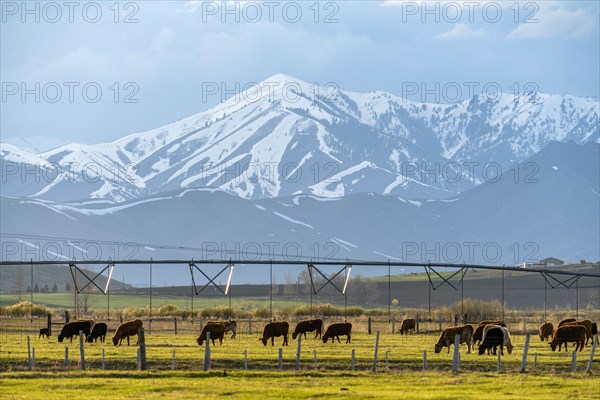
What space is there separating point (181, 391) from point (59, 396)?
3.63 metres

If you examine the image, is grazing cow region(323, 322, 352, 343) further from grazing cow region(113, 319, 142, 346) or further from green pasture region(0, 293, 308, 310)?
green pasture region(0, 293, 308, 310)

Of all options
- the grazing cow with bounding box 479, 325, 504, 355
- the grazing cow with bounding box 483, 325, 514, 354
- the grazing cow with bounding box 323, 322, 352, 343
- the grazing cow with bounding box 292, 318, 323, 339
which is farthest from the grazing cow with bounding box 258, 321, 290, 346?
the grazing cow with bounding box 479, 325, 504, 355

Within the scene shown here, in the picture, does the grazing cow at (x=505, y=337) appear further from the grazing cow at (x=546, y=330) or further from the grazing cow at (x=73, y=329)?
the grazing cow at (x=73, y=329)

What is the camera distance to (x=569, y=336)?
59094 millimetres

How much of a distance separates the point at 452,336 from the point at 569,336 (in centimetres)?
549

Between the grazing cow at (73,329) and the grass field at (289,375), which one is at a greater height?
the grazing cow at (73,329)

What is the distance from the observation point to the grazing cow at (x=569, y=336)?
58.2m

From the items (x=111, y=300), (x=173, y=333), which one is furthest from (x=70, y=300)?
(x=173, y=333)

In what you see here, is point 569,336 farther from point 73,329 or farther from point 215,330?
point 73,329

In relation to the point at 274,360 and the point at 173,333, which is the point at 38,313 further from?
the point at 274,360

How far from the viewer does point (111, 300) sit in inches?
7677

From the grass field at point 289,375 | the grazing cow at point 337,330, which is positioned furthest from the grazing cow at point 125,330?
the grazing cow at point 337,330

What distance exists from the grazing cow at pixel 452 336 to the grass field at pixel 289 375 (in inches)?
28.7

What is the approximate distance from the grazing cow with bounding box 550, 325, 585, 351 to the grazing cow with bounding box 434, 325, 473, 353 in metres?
3.75
